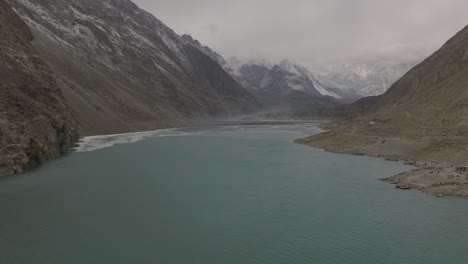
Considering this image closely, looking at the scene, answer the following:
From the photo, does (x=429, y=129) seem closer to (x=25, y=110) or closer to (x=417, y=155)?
(x=417, y=155)

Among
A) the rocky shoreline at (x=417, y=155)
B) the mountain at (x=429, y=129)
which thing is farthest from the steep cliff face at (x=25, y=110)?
the mountain at (x=429, y=129)

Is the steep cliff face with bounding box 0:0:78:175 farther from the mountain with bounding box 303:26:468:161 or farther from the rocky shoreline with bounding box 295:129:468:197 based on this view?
the mountain with bounding box 303:26:468:161

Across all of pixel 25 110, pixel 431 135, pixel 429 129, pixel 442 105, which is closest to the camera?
pixel 25 110

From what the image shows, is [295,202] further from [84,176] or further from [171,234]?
[84,176]

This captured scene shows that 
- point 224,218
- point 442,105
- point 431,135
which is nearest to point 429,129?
point 431,135

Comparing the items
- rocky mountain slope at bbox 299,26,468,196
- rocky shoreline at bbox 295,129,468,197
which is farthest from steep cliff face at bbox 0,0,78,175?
rocky mountain slope at bbox 299,26,468,196
